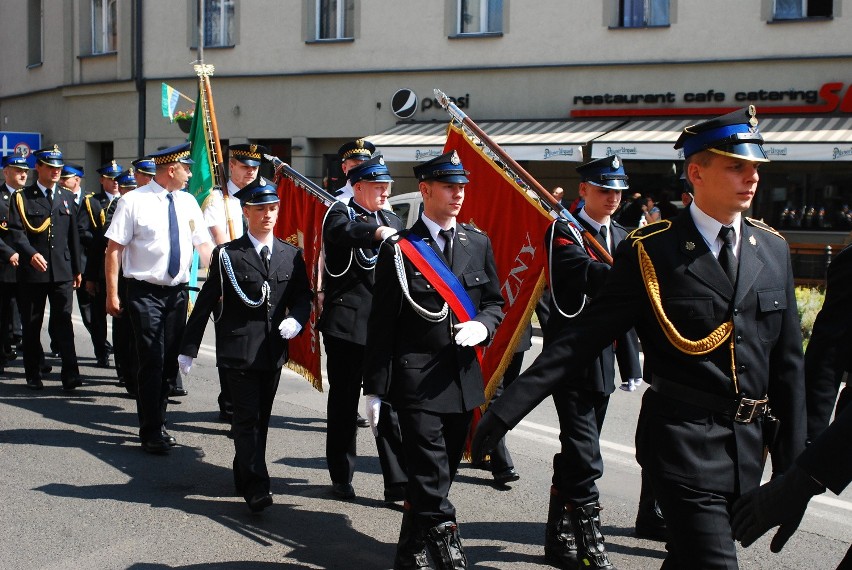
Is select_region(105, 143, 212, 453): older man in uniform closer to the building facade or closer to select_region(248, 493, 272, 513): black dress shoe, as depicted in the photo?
select_region(248, 493, 272, 513): black dress shoe

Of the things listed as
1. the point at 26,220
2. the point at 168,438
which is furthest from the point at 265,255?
the point at 26,220

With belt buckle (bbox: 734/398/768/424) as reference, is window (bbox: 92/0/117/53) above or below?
above

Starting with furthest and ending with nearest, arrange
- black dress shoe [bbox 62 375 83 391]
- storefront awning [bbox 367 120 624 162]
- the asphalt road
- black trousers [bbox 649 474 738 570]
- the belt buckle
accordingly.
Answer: storefront awning [bbox 367 120 624 162]
black dress shoe [bbox 62 375 83 391]
the asphalt road
the belt buckle
black trousers [bbox 649 474 738 570]

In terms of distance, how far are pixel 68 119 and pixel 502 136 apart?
14566 millimetres

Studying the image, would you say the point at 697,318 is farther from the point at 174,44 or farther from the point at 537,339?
the point at 174,44

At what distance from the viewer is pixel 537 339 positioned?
42.8 ft

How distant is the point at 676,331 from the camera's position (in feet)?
11.4

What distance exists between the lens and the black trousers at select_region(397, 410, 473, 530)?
4707 millimetres

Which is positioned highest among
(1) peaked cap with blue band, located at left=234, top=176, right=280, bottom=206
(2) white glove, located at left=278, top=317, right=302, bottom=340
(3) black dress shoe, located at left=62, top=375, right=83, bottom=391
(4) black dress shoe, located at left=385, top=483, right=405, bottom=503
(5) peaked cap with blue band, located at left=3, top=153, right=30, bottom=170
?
(5) peaked cap with blue band, located at left=3, top=153, right=30, bottom=170

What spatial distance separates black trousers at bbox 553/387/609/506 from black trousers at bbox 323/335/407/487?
4.05 feet

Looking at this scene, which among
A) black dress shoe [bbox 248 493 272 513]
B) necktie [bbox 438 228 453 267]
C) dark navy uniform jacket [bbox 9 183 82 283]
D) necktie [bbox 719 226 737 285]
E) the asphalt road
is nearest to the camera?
necktie [bbox 719 226 737 285]

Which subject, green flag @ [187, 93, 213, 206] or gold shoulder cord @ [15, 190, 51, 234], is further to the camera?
gold shoulder cord @ [15, 190, 51, 234]

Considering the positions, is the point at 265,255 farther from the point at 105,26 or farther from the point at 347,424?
the point at 105,26

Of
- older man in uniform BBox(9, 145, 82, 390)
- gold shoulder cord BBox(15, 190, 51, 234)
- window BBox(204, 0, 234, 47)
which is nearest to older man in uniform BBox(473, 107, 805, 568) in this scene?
older man in uniform BBox(9, 145, 82, 390)
